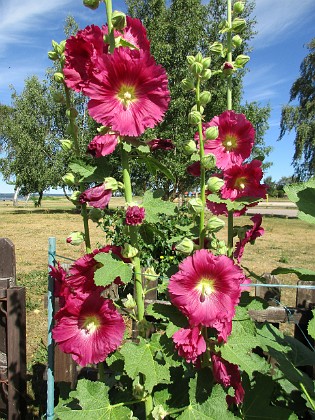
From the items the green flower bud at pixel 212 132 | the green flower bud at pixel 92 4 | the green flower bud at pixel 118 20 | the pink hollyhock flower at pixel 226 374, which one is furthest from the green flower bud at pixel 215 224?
the green flower bud at pixel 92 4

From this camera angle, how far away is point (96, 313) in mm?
1190

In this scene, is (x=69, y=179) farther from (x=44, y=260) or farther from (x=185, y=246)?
(x=44, y=260)

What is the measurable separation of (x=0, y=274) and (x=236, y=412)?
5.31 feet

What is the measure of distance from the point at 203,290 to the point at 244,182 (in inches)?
15.7

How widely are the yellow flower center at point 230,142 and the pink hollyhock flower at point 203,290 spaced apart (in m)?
0.44

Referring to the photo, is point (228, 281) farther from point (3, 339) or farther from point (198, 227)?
point (3, 339)

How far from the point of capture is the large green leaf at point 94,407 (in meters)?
1.15

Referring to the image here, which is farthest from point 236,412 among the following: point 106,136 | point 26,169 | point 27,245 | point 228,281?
point 26,169

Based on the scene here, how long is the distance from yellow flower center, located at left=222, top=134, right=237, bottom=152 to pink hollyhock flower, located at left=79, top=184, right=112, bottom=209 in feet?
1.43

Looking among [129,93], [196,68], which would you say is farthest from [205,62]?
→ [129,93]

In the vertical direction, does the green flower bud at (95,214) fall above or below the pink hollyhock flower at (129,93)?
below

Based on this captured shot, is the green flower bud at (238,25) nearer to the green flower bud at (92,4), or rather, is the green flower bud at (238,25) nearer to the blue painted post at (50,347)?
the green flower bud at (92,4)

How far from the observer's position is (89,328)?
121cm

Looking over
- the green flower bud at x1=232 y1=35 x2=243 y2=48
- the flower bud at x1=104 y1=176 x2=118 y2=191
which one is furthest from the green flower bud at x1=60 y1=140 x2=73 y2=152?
the green flower bud at x1=232 y1=35 x2=243 y2=48
